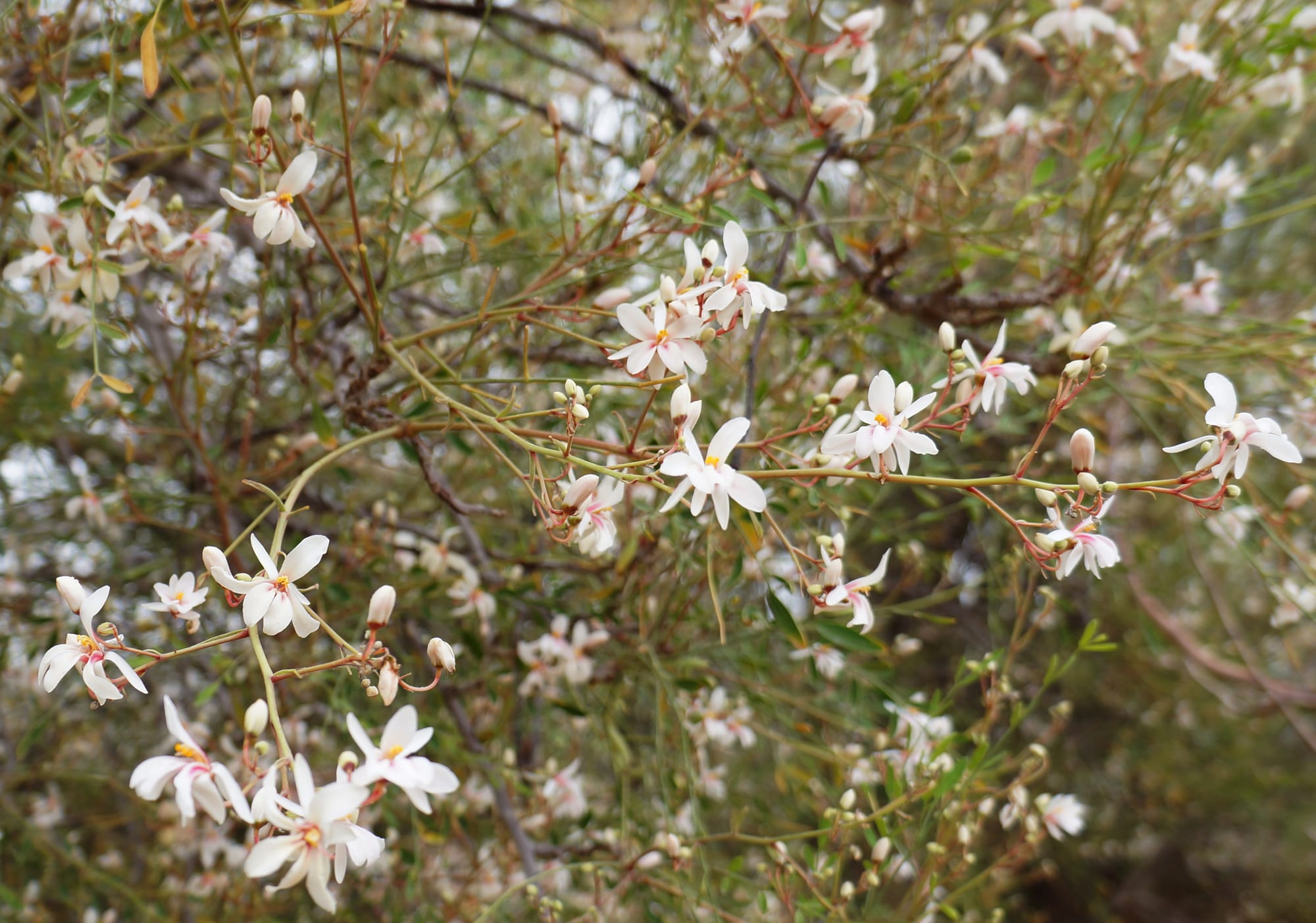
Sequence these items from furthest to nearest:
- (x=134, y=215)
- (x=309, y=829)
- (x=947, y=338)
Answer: (x=134, y=215) < (x=947, y=338) < (x=309, y=829)

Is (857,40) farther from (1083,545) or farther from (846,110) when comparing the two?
(1083,545)

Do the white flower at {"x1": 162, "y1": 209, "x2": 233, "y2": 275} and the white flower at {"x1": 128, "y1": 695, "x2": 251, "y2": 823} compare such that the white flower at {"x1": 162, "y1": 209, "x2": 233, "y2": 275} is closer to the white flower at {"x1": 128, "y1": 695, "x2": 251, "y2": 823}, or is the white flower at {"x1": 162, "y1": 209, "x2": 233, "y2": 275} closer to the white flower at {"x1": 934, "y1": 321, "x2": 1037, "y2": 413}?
the white flower at {"x1": 128, "y1": 695, "x2": 251, "y2": 823}

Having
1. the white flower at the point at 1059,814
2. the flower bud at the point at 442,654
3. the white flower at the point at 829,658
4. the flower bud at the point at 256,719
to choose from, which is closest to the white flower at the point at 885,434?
the flower bud at the point at 442,654

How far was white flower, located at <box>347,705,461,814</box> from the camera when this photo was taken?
541 mm

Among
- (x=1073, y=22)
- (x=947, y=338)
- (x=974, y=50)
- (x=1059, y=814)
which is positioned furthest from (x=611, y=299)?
(x=1059, y=814)

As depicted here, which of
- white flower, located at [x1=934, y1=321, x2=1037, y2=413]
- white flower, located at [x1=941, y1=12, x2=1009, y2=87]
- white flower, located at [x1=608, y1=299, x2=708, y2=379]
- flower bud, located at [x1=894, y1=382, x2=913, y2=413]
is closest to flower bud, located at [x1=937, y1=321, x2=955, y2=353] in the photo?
white flower, located at [x1=934, y1=321, x2=1037, y2=413]

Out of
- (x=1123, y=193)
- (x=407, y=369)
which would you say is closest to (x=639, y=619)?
(x=407, y=369)

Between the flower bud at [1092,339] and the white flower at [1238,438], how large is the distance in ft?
0.28

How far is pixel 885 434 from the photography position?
68 cm

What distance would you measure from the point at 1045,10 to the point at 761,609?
1142 mm

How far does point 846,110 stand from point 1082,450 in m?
0.60

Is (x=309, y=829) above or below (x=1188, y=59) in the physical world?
below

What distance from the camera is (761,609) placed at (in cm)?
130

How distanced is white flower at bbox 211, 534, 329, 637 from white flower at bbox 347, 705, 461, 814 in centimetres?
11
